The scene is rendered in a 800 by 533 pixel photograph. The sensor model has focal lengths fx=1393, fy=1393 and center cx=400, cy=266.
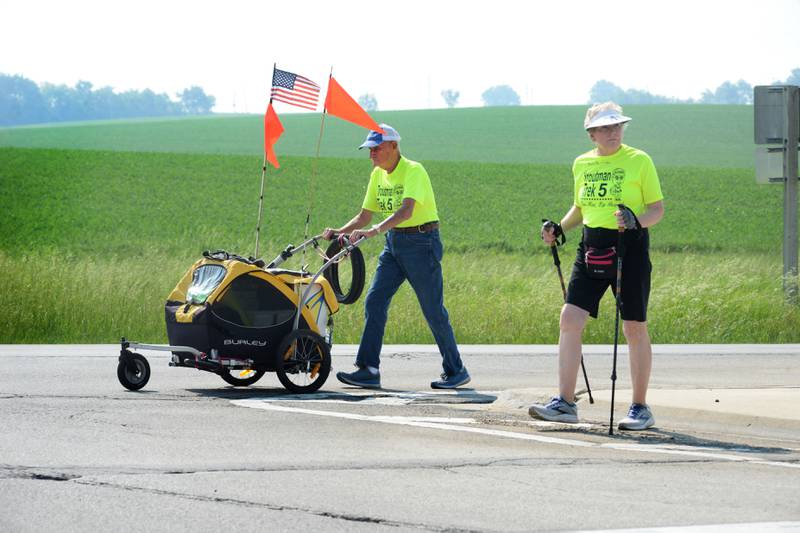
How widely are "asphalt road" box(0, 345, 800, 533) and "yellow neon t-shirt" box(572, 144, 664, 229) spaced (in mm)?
1353

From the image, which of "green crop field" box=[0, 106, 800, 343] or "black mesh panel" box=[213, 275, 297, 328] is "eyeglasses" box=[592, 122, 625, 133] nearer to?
"black mesh panel" box=[213, 275, 297, 328]

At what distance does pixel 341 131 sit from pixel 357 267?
75051 millimetres

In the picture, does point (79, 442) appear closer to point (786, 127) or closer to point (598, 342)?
point (598, 342)

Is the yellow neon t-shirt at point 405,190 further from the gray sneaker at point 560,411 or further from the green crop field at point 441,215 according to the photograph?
the gray sneaker at point 560,411

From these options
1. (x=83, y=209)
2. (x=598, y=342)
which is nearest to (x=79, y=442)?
(x=598, y=342)

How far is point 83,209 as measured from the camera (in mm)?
46188

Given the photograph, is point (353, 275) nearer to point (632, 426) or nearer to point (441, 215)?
point (632, 426)

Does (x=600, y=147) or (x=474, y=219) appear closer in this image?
(x=600, y=147)

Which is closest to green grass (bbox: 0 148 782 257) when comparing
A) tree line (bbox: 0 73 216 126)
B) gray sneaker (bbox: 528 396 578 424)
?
gray sneaker (bbox: 528 396 578 424)

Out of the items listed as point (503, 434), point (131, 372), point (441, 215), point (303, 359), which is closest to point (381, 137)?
point (303, 359)

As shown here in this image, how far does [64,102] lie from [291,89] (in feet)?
468

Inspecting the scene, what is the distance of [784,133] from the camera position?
19.6 meters

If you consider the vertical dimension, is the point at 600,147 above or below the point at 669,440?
above

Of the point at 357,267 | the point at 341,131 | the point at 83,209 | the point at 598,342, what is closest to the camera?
the point at 357,267
